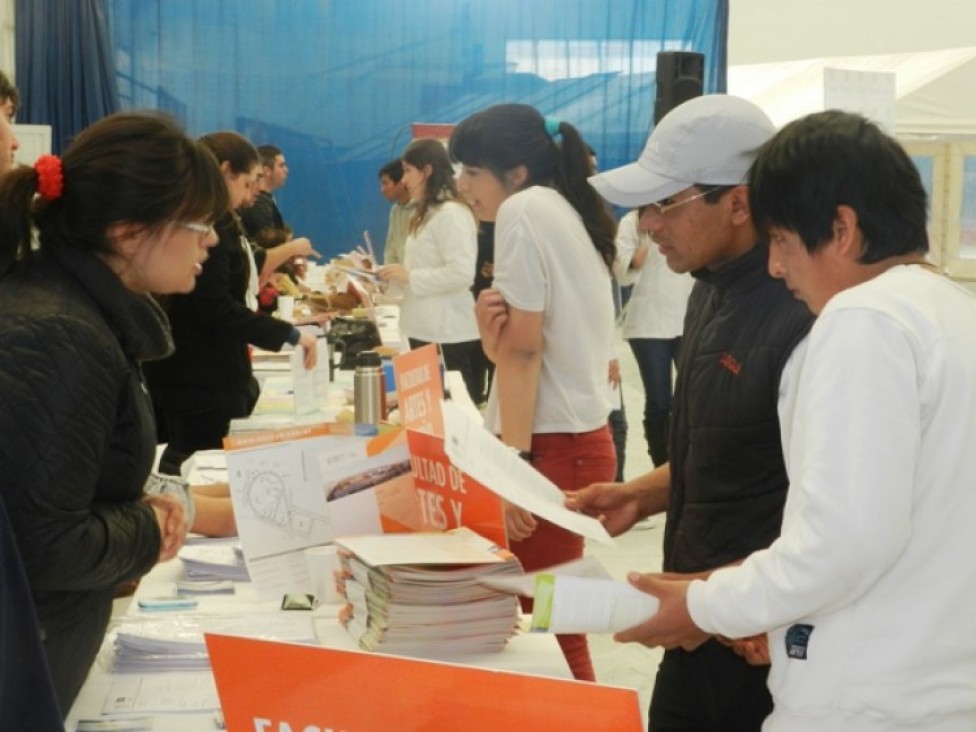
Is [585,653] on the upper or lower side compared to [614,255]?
lower

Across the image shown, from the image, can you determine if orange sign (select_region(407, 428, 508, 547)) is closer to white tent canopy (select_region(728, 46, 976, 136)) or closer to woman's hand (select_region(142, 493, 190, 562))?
woman's hand (select_region(142, 493, 190, 562))

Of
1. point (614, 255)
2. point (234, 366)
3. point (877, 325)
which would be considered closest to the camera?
point (877, 325)

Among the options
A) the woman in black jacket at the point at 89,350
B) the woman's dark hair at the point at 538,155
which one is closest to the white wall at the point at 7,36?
the woman's dark hair at the point at 538,155

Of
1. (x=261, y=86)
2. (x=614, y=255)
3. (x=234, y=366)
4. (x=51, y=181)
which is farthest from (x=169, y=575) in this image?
(x=261, y=86)

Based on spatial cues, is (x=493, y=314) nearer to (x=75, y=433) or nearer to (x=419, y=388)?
(x=419, y=388)

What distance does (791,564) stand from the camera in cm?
126

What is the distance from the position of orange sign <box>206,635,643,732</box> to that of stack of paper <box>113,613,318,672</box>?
79cm

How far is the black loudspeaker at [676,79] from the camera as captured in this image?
4689 millimetres

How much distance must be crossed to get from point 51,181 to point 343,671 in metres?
1.03

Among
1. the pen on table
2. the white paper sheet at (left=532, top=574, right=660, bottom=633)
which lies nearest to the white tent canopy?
the white paper sheet at (left=532, top=574, right=660, bottom=633)

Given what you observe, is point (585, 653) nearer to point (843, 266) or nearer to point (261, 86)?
point (843, 266)

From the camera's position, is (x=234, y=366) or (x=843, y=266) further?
(x=234, y=366)

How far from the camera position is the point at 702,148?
6.20ft

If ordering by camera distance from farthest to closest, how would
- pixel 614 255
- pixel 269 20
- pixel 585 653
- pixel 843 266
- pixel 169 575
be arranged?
pixel 269 20 → pixel 614 255 → pixel 585 653 → pixel 169 575 → pixel 843 266
